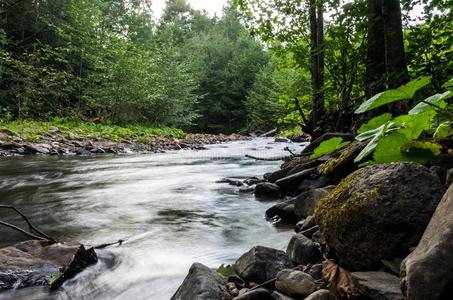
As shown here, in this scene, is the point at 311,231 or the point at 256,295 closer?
the point at 256,295

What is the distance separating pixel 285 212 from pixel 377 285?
2.46m

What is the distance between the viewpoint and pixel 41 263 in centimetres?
280

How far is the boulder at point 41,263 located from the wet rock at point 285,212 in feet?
6.19

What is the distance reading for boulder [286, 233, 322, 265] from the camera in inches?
91.9

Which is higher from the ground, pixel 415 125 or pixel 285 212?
pixel 415 125

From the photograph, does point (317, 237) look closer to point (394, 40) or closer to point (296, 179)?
point (296, 179)

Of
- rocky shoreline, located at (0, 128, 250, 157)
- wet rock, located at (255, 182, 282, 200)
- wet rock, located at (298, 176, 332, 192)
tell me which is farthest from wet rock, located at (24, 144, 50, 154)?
wet rock, located at (298, 176, 332, 192)

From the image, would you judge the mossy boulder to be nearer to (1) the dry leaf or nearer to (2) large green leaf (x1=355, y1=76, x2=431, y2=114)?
(1) the dry leaf

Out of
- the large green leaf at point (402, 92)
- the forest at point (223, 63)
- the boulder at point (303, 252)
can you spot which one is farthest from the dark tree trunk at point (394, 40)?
the boulder at point (303, 252)

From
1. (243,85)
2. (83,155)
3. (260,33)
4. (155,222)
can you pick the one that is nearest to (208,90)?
(243,85)

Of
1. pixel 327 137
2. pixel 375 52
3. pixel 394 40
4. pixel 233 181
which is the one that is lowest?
pixel 233 181

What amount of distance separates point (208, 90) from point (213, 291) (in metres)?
44.4

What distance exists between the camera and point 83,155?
13117 millimetres

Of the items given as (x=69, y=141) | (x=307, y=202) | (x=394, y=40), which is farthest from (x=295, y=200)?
(x=69, y=141)
